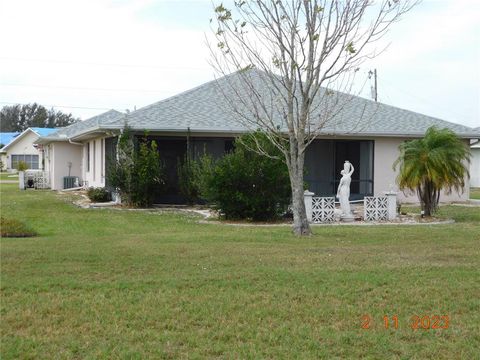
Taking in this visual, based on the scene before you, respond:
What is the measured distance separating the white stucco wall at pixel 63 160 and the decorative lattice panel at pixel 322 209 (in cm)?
1898

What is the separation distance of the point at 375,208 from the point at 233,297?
419 inches

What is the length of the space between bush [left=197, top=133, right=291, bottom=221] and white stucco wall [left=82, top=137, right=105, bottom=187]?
Answer: 941 centimetres

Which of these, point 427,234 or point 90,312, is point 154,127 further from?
point 90,312

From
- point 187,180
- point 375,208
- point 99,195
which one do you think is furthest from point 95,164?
point 375,208

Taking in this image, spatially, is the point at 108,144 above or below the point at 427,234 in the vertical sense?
above

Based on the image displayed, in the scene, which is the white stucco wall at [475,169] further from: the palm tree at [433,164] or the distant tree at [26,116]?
the distant tree at [26,116]

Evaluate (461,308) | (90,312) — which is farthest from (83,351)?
(461,308)

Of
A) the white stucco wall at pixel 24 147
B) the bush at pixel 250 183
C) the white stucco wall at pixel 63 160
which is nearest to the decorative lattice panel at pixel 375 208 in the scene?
the bush at pixel 250 183

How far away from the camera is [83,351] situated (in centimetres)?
530

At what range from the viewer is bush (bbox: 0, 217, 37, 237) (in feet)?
38.5

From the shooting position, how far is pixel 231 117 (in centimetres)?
2123

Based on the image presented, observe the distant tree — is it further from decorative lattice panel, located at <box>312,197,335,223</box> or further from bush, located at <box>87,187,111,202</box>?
decorative lattice panel, located at <box>312,197,335,223</box>

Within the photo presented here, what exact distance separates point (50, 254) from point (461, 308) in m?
5.58

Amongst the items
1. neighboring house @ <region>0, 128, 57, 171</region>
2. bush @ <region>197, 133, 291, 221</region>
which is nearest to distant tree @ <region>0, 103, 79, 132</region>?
neighboring house @ <region>0, 128, 57, 171</region>
